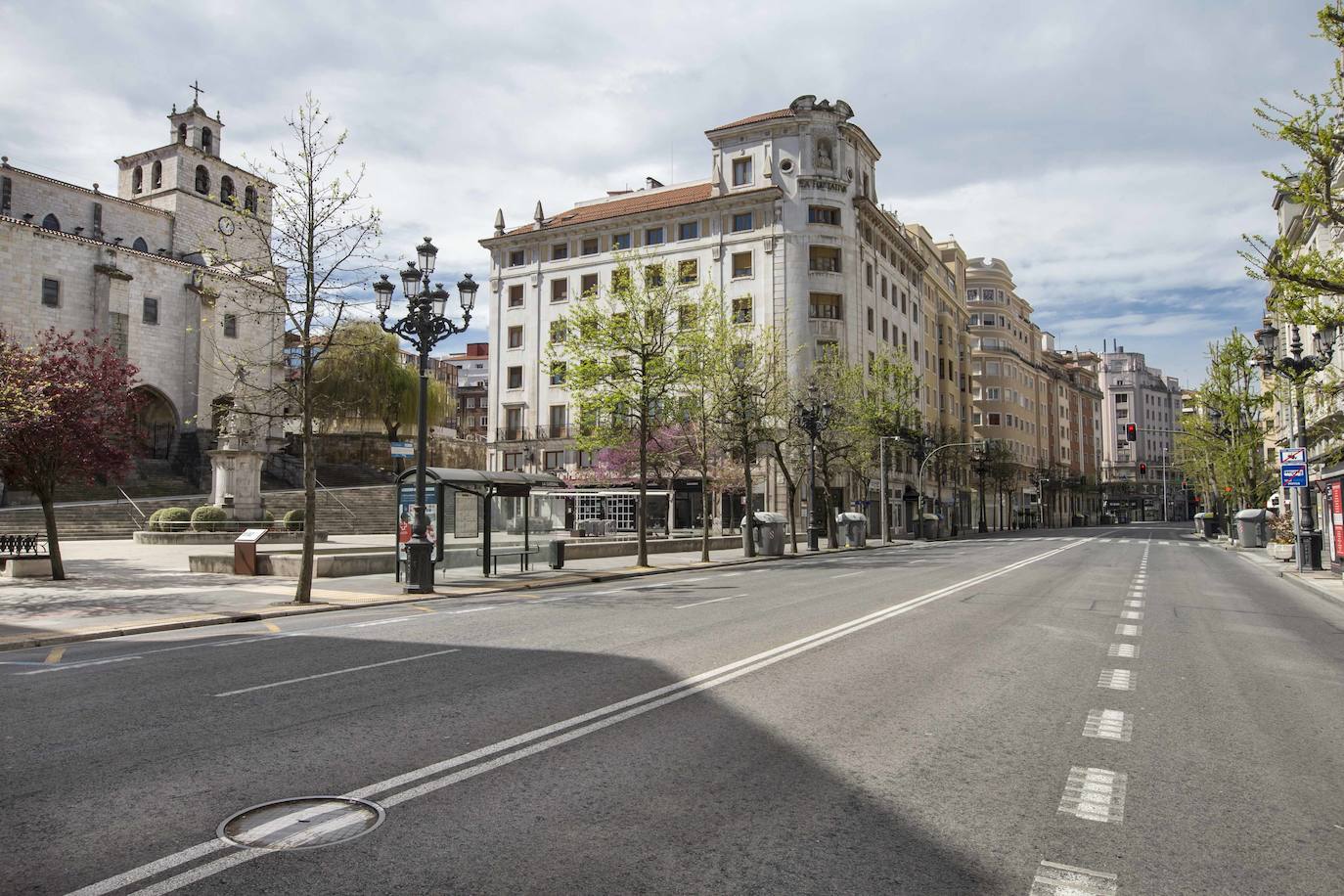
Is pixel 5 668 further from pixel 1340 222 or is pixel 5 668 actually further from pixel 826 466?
pixel 826 466

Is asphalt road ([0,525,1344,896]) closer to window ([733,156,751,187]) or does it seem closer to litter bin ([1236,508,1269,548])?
litter bin ([1236,508,1269,548])

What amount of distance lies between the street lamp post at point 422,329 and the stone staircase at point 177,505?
22290mm

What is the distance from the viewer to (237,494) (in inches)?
1339

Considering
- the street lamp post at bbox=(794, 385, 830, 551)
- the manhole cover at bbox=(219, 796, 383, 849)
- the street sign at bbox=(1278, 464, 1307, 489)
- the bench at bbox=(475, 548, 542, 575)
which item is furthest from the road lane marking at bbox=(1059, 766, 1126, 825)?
the street lamp post at bbox=(794, 385, 830, 551)

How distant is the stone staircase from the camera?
34.8m

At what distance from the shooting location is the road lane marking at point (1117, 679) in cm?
765

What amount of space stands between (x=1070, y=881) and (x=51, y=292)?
204ft

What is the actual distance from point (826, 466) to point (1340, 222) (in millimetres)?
30736

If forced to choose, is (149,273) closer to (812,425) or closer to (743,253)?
(743,253)

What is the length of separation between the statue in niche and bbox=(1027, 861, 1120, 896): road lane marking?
53.6 m

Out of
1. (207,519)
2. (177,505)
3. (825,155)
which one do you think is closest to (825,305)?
(825,155)

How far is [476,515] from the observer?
2120 cm

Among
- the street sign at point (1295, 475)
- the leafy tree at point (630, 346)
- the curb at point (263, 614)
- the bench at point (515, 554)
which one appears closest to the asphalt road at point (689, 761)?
the curb at point (263, 614)

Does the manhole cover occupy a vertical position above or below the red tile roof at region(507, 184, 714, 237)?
below
